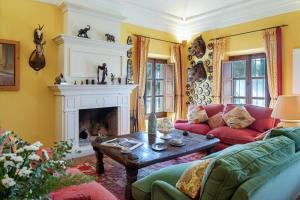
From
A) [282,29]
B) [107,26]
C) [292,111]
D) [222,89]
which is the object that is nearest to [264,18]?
[282,29]

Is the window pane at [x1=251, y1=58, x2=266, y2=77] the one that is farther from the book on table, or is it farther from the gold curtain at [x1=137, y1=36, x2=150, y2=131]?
the book on table

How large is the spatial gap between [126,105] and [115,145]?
2030 millimetres

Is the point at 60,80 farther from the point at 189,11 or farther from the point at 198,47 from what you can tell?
the point at 189,11

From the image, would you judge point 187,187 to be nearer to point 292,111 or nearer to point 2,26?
point 292,111

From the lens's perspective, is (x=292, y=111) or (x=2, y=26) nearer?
(x=292, y=111)

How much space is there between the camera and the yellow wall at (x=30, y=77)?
12.5 feet

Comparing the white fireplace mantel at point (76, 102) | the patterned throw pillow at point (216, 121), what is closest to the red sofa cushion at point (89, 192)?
the white fireplace mantel at point (76, 102)

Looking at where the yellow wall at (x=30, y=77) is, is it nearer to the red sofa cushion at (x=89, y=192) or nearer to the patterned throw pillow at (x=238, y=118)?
the red sofa cushion at (x=89, y=192)

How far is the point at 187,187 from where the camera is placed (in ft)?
5.27

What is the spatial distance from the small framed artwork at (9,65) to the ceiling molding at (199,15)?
1047mm

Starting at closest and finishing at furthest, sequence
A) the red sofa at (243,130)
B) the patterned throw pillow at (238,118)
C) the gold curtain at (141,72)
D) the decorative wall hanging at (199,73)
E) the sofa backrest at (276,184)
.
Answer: the sofa backrest at (276,184), the red sofa at (243,130), the patterned throw pillow at (238,118), the gold curtain at (141,72), the decorative wall hanging at (199,73)

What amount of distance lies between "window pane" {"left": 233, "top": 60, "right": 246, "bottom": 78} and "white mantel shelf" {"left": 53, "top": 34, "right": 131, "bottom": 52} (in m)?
2.58

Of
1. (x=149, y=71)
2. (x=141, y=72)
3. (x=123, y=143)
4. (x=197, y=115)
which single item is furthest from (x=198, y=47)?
(x=123, y=143)

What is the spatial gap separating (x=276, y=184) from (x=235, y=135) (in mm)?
2560
